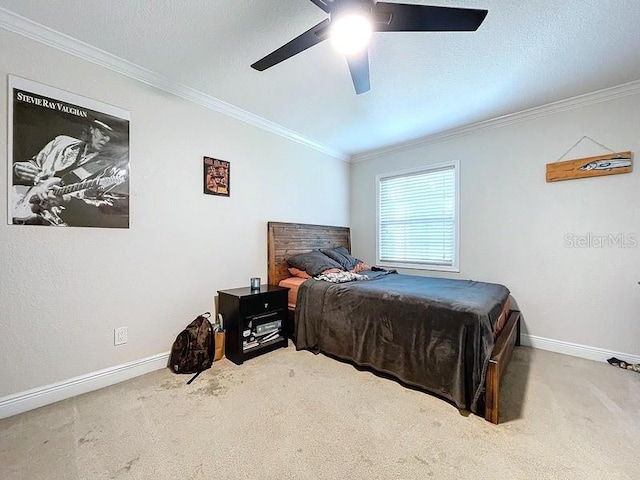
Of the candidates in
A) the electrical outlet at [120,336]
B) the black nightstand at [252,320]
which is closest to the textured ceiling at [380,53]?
the black nightstand at [252,320]

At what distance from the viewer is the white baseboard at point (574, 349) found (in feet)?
8.31

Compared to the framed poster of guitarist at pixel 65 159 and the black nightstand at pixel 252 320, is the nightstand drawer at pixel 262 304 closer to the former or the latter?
the black nightstand at pixel 252 320

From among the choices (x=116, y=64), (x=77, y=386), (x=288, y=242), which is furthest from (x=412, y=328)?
(x=116, y=64)

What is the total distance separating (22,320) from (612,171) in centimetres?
480

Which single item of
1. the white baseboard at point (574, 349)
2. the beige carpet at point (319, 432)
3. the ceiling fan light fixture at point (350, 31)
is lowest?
the beige carpet at point (319, 432)

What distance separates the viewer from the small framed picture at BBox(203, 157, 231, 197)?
279 cm

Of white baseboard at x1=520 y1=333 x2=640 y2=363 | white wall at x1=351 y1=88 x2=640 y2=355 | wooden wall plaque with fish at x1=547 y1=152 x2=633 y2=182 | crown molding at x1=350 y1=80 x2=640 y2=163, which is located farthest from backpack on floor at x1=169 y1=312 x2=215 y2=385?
wooden wall plaque with fish at x1=547 y1=152 x2=633 y2=182

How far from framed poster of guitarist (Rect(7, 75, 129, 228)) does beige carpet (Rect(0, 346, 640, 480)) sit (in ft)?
4.26

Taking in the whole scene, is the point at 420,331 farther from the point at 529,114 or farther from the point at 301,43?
the point at 529,114

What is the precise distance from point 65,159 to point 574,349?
461 cm

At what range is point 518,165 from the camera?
3096 mm

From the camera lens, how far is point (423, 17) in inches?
51.4

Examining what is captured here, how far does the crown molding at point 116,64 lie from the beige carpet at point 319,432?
2.43 meters

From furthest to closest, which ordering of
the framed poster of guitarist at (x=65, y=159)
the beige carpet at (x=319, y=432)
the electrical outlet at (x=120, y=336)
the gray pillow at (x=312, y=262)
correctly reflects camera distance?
the gray pillow at (x=312, y=262) → the electrical outlet at (x=120, y=336) → the framed poster of guitarist at (x=65, y=159) → the beige carpet at (x=319, y=432)
